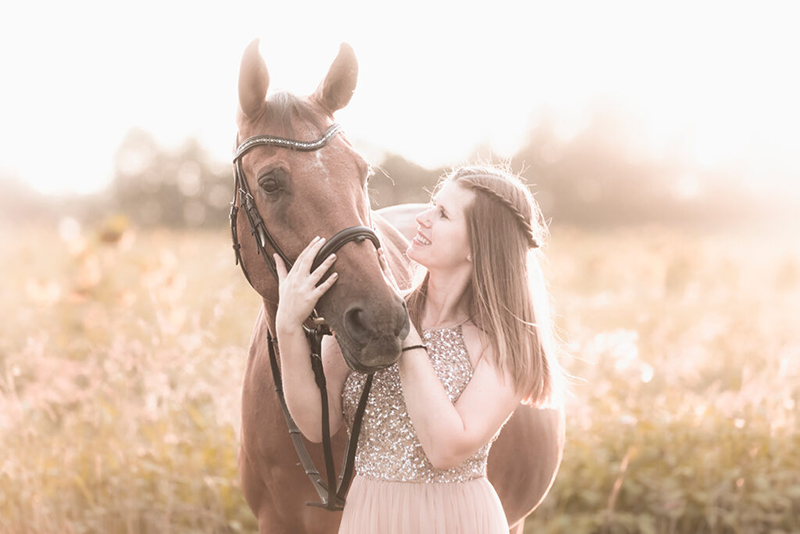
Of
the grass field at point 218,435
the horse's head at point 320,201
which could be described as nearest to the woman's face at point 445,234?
the horse's head at point 320,201

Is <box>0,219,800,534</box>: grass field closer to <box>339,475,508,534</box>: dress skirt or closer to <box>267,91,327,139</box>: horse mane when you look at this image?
<box>339,475,508,534</box>: dress skirt

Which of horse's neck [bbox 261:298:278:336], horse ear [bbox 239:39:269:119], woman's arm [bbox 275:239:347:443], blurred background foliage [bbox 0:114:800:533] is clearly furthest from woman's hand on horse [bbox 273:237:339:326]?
blurred background foliage [bbox 0:114:800:533]

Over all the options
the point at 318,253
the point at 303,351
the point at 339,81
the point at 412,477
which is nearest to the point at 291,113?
the point at 339,81

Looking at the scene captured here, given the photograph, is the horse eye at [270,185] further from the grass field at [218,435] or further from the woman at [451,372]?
the grass field at [218,435]

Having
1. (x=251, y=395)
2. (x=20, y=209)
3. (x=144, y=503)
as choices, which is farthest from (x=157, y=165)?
(x=251, y=395)

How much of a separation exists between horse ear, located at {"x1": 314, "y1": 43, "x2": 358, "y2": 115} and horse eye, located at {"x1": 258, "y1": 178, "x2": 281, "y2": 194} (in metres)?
0.38

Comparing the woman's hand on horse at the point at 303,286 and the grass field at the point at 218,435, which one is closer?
the woman's hand on horse at the point at 303,286

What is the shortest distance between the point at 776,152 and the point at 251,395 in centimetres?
2000

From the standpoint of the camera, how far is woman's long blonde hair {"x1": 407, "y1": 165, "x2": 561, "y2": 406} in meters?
1.94

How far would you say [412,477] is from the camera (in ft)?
6.27

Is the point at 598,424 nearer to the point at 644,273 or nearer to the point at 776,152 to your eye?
the point at 644,273

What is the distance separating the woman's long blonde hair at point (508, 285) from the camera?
1.94m

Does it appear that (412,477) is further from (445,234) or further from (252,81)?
(252,81)

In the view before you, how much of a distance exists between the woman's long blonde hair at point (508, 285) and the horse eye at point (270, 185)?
1.74ft
